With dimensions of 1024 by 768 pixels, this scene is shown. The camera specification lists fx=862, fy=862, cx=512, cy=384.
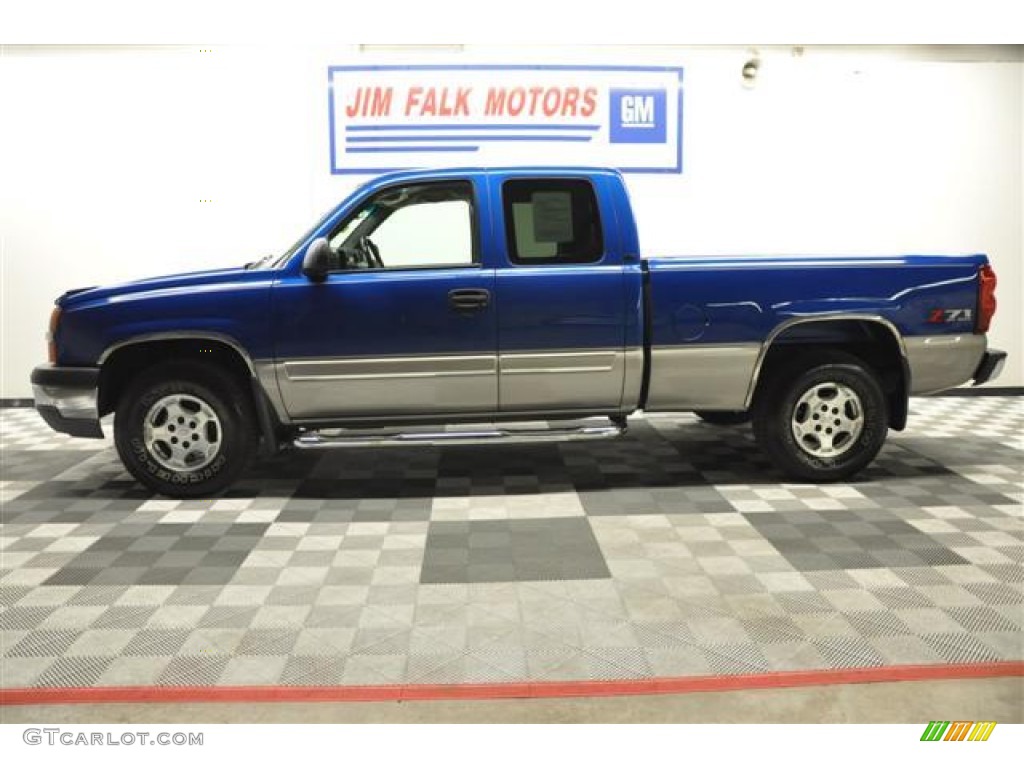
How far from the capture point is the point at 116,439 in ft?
16.1

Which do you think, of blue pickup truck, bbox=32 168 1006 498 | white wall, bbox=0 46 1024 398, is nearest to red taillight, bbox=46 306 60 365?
blue pickup truck, bbox=32 168 1006 498

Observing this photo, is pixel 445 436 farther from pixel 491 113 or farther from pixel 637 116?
pixel 637 116

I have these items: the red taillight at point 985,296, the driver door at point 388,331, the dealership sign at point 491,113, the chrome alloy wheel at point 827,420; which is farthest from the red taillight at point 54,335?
the red taillight at point 985,296

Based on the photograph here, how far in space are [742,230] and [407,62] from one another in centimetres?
349

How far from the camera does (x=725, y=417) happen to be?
6203 millimetres

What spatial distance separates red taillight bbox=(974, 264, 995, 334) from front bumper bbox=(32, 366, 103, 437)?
16.5ft

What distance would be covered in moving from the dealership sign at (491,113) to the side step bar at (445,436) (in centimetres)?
373

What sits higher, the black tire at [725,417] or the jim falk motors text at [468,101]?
the jim falk motors text at [468,101]

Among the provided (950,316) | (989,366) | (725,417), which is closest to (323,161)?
(725,417)

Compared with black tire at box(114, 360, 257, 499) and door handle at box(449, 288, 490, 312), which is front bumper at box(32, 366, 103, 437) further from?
door handle at box(449, 288, 490, 312)

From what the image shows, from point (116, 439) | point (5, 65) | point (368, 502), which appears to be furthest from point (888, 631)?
point (5, 65)

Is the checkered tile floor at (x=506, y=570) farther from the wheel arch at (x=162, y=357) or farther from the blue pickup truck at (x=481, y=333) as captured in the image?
the wheel arch at (x=162, y=357)

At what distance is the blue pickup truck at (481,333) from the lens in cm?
475

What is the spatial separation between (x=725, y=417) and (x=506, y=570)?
2.96m
